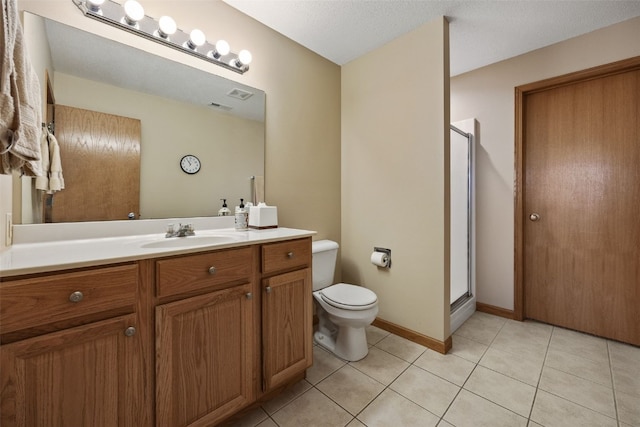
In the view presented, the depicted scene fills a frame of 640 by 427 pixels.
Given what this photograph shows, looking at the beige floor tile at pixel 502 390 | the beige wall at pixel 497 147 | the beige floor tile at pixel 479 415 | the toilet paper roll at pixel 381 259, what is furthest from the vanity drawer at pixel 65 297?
the beige wall at pixel 497 147

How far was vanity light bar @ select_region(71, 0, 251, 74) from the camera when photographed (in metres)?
1.30

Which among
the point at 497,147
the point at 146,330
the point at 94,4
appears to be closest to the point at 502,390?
the point at 146,330

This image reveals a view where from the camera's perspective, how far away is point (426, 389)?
58.8 inches

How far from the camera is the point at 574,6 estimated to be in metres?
1.72

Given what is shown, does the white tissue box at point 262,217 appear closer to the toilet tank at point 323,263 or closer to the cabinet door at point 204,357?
the toilet tank at point 323,263

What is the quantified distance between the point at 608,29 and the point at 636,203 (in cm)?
128

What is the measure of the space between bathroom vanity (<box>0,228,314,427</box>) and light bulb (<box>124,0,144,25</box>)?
1.13 meters

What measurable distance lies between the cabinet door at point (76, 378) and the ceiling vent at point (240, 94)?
145 centimetres

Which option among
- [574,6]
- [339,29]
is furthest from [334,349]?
[574,6]

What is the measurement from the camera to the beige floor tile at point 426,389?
4.53 ft

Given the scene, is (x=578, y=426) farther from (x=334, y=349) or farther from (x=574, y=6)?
(x=574, y=6)

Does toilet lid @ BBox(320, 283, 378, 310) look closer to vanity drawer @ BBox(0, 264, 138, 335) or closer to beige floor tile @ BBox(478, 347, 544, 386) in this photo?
beige floor tile @ BBox(478, 347, 544, 386)

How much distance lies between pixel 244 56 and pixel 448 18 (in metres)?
1.44

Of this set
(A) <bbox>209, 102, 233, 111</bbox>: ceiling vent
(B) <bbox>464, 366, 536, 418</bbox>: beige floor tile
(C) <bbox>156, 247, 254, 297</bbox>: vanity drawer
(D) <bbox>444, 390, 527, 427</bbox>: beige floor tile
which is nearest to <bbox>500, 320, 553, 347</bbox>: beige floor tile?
(B) <bbox>464, 366, 536, 418</bbox>: beige floor tile
